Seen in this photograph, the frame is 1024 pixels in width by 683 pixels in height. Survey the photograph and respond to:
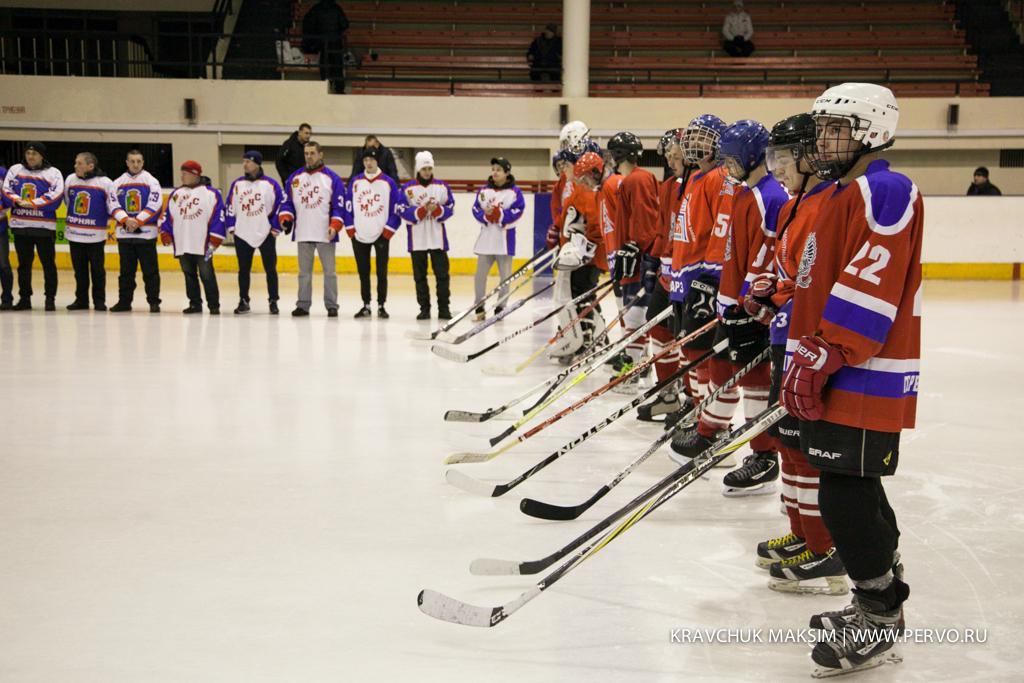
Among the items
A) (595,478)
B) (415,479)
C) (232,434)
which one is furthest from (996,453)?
(232,434)

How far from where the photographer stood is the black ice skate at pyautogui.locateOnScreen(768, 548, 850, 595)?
272 cm

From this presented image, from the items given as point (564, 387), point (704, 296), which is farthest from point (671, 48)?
point (704, 296)

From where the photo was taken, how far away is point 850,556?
7.23 ft

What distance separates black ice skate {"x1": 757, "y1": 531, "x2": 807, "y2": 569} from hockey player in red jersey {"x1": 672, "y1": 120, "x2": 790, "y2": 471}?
70cm

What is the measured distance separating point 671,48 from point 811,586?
15.0 metres

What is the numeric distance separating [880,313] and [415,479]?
2.14 meters

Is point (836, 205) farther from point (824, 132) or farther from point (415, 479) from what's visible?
point (415, 479)

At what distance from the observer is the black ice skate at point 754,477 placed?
12.0ft

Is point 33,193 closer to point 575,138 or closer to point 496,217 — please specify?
point 496,217

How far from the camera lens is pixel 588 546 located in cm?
242

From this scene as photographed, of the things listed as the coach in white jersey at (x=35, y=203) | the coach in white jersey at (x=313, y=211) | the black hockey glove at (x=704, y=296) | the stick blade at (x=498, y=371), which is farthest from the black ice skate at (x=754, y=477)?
the coach in white jersey at (x=35, y=203)

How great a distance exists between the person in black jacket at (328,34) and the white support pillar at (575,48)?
10.4ft

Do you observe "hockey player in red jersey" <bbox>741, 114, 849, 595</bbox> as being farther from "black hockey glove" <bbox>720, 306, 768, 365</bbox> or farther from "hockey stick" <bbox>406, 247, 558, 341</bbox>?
"hockey stick" <bbox>406, 247, 558, 341</bbox>

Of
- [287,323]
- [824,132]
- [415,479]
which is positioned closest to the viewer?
[824,132]
